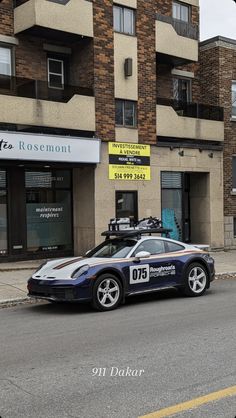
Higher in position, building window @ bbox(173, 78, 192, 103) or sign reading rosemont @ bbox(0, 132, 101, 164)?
building window @ bbox(173, 78, 192, 103)

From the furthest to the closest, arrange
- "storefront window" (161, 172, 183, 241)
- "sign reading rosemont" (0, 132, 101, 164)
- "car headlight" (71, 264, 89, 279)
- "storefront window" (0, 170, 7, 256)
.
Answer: "storefront window" (161, 172, 183, 241)
"storefront window" (0, 170, 7, 256)
"sign reading rosemont" (0, 132, 101, 164)
"car headlight" (71, 264, 89, 279)

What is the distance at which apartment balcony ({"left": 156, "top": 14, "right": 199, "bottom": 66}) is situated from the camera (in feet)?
60.9

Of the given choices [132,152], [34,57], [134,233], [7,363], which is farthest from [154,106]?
[7,363]

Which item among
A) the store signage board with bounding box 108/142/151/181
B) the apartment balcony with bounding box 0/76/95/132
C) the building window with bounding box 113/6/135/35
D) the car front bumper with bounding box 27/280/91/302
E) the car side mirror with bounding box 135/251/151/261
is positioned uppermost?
the building window with bounding box 113/6/135/35

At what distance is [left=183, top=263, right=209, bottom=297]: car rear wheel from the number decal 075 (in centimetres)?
105

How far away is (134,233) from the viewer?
10266mm

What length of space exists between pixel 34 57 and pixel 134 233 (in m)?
8.68

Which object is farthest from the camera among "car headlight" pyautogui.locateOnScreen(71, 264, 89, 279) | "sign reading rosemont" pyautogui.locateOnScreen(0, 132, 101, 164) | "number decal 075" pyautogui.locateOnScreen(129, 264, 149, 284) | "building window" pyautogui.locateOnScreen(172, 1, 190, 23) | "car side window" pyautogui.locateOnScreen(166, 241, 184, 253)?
"building window" pyautogui.locateOnScreen(172, 1, 190, 23)

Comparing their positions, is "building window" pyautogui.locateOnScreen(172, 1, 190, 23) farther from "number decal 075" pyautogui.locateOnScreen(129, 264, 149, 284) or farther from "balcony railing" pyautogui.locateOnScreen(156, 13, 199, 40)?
"number decal 075" pyautogui.locateOnScreen(129, 264, 149, 284)

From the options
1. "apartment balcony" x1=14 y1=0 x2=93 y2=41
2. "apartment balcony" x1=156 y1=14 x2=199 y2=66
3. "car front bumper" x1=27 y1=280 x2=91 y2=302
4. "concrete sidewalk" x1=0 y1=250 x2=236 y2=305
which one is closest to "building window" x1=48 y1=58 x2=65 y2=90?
"apartment balcony" x1=14 y1=0 x2=93 y2=41

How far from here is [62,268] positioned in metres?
9.30

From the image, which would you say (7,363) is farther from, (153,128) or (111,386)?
(153,128)

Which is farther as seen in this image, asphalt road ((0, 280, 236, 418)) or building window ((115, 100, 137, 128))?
building window ((115, 100, 137, 128))

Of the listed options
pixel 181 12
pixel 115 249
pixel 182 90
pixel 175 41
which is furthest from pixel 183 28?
pixel 115 249
